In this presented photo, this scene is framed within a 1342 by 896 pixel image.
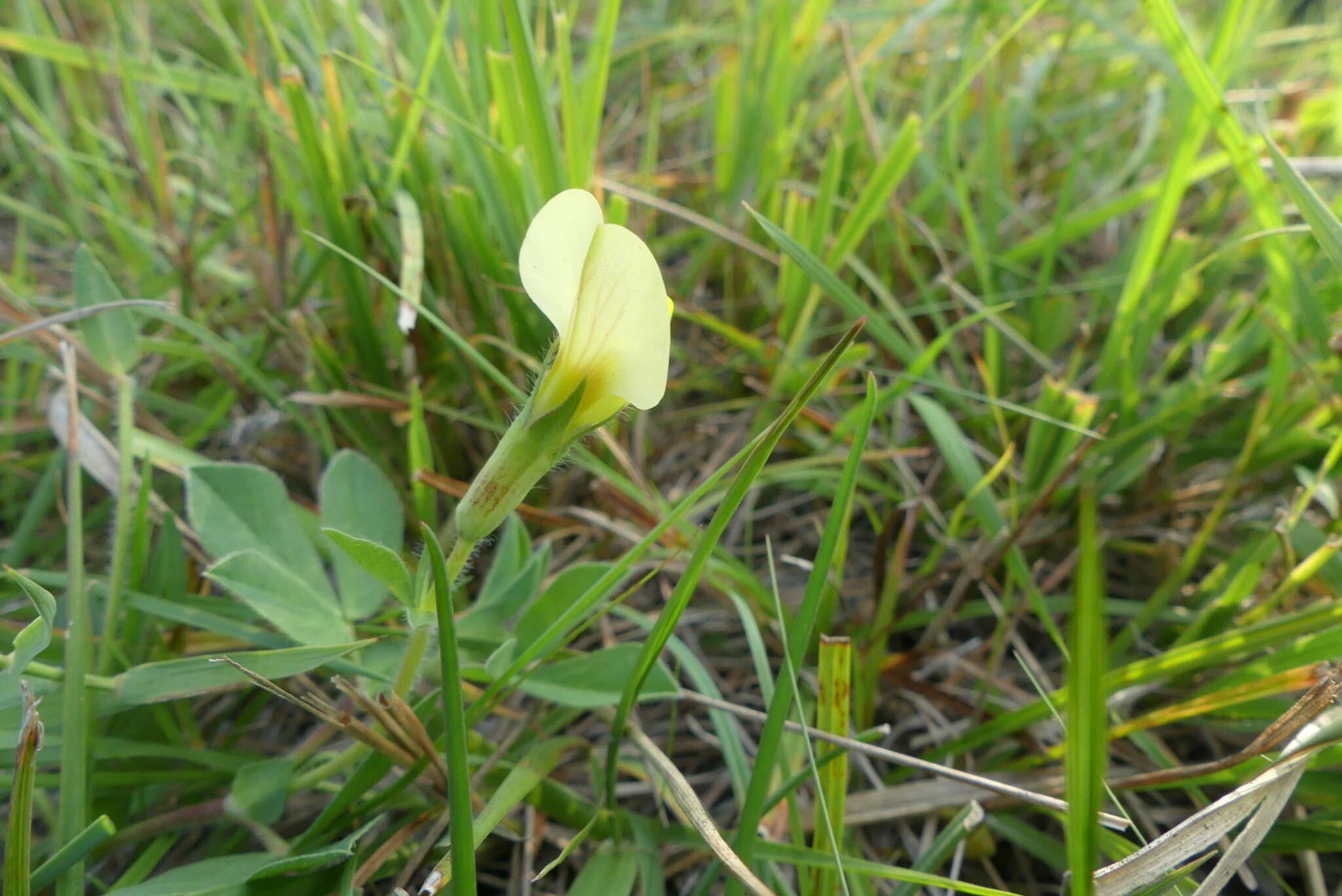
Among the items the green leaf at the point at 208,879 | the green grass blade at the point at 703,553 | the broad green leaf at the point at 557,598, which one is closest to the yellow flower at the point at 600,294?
the green grass blade at the point at 703,553

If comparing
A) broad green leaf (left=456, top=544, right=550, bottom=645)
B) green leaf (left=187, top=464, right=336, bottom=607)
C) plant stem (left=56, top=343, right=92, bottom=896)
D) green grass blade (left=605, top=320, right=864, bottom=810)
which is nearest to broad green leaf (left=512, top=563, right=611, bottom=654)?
broad green leaf (left=456, top=544, right=550, bottom=645)

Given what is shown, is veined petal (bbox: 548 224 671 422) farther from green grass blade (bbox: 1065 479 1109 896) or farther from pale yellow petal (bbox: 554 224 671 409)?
green grass blade (bbox: 1065 479 1109 896)

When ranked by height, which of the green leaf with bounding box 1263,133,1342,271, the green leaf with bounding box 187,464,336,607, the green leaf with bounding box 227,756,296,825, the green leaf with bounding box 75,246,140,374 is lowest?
the green leaf with bounding box 227,756,296,825

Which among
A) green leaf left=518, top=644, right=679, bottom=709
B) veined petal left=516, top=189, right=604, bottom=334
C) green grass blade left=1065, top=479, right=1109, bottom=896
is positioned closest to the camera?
veined petal left=516, top=189, right=604, bottom=334

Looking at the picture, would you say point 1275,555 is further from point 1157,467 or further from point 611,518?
point 611,518

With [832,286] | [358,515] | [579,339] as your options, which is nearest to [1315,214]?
[832,286]

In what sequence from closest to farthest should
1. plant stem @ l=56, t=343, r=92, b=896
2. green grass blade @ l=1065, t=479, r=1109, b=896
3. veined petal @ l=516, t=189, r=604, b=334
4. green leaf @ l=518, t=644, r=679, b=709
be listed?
veined petal @ l=516, t=189, r=604, b=334
green grass blade @ l=1065, t=479, r=1109, b=896
plant stem @ l=56, t=343, r=92, b=896
green leaf @ l=518, t=644, r=679, b=709

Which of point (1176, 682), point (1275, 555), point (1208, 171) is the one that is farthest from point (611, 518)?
point (1208, 171)
